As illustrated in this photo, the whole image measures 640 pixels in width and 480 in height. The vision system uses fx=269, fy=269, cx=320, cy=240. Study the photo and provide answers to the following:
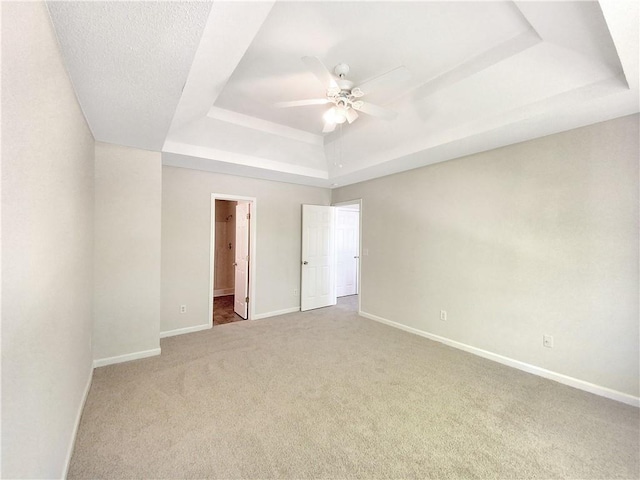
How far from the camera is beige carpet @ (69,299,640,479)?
1650mm

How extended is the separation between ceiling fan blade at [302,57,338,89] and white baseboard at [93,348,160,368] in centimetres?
334

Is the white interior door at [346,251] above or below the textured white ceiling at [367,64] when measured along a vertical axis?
below

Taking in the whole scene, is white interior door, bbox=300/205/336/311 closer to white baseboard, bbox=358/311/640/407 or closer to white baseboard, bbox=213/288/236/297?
white baseboard, bbox=358/311/640/407

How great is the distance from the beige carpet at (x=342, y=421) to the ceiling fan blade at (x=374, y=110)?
2.54 metres

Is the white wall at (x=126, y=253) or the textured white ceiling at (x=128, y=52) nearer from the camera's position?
the textured white ceiling at (x=128, y=52)

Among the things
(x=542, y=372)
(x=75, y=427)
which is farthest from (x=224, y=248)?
(x=542, y=372)

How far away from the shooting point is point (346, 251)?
667cm

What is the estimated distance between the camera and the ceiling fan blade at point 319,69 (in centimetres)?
184

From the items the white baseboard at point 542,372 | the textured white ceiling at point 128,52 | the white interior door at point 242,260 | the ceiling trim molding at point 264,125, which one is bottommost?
the white baseboard at point 542,372

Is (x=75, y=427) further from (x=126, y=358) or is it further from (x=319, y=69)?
(x=319, y=69)

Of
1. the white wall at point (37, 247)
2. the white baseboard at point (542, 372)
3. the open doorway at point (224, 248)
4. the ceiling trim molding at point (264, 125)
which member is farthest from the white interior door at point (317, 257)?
the white wall at point (37, 247)

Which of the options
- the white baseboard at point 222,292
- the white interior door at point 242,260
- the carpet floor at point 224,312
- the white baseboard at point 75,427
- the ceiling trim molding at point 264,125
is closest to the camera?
the white baseboard at point 75,427

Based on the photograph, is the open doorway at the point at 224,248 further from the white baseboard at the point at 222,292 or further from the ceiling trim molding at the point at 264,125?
the ceiling trim molding at the point at 264,125

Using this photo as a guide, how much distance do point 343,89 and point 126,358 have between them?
3543 mm
